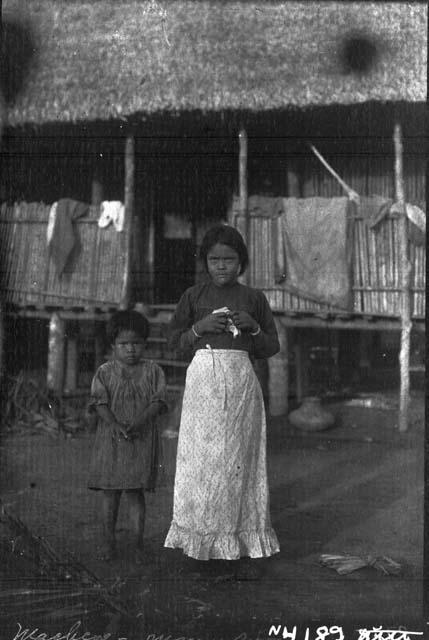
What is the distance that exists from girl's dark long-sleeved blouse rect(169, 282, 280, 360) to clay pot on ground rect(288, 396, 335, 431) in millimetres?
4183

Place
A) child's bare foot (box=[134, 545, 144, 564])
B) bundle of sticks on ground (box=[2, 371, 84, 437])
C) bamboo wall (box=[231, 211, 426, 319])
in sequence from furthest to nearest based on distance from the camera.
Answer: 1. bamboo wall (box=[231, 211, 426, 319])
2. bundle of sticks on ground (box=[2, 371, 84, 437])
3. child's bare foot (box=[134, 545, 144, 564])

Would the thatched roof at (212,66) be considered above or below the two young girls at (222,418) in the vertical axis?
above

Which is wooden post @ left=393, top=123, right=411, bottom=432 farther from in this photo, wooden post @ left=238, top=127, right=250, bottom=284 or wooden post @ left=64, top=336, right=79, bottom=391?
wooden post @ left=64, top=336, right=79, bottom=391

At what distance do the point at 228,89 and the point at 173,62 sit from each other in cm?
63

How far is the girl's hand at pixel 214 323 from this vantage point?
3.32 metres

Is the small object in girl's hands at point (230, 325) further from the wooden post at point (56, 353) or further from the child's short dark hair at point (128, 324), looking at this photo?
the wooden post at point (56, 353)

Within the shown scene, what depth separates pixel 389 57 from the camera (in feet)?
24.1

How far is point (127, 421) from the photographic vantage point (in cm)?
371

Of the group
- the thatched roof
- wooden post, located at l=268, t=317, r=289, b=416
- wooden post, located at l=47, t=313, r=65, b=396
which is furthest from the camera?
wooden post, located at l=47, t=313, r=65, b=396

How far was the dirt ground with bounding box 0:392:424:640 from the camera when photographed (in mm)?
2893

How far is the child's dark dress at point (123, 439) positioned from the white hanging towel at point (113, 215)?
4750 millimetres

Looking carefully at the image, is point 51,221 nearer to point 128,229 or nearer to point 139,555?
point 128,229

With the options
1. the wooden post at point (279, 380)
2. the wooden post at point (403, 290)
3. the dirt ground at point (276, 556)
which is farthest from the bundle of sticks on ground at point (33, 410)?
the wooden post at point (403, 290)

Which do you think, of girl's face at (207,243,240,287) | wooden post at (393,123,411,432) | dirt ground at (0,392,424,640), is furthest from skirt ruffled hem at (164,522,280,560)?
wooden post at (393,123,411,432)
